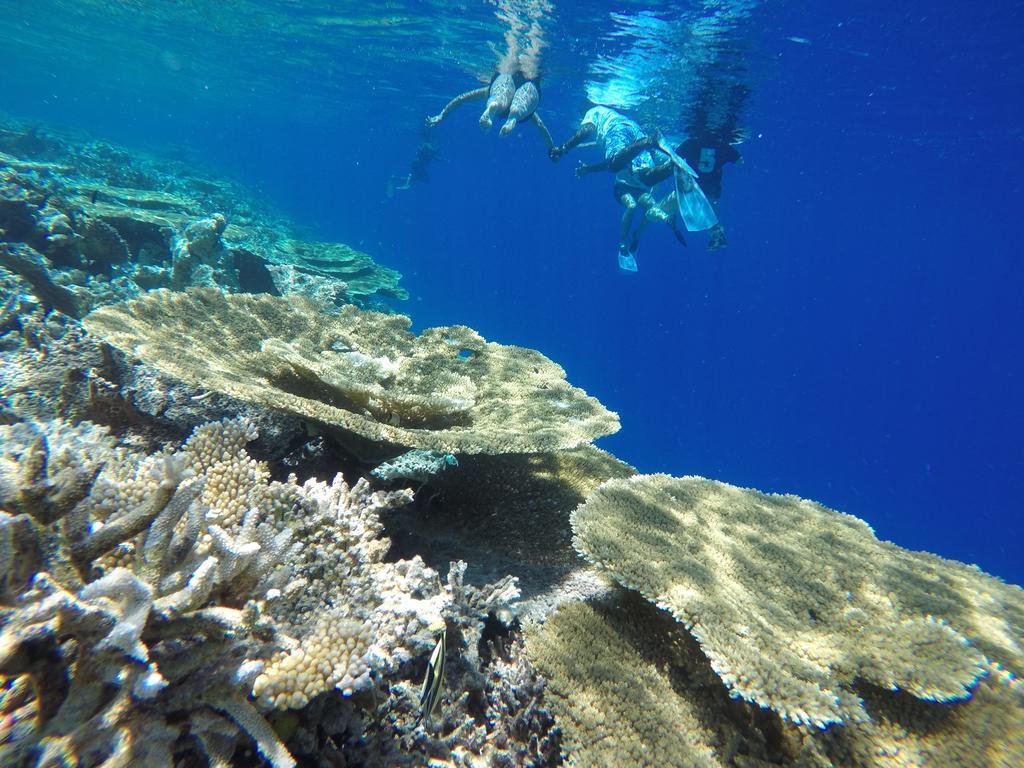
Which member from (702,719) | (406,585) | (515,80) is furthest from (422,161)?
(702,719)

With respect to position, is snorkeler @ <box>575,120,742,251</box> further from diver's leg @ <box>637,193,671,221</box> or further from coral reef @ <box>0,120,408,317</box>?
coral reef @ <box>0,120,408,317</box>

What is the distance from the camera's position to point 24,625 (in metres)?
1.31

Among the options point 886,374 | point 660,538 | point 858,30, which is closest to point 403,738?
point 660,538

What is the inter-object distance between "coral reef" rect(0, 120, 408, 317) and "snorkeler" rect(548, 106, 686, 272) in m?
6.62

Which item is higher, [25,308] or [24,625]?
[25,308]

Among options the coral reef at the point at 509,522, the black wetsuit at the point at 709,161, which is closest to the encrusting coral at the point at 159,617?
the coral reef at the point at 509,522

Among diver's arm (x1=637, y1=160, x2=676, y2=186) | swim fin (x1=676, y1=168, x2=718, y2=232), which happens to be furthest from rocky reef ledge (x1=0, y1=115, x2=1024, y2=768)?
diver's arm (x1=637, y1=160, x2=676, y2=186)

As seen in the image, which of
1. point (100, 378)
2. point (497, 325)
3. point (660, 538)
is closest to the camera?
point (660, 538)

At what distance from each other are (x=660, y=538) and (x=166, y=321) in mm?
4014

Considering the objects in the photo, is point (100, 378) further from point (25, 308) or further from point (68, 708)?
point (68, 708)

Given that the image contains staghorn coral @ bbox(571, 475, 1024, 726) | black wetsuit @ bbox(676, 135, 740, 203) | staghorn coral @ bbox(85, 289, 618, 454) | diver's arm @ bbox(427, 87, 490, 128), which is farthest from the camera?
black wetsuit @ bbox(676, 135, 740, 203)

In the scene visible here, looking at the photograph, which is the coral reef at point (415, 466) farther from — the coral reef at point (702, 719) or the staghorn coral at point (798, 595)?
the coral reef at point (702, 719)

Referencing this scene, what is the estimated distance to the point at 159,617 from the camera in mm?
1523

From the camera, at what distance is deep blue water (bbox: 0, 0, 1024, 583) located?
19.4 meters
